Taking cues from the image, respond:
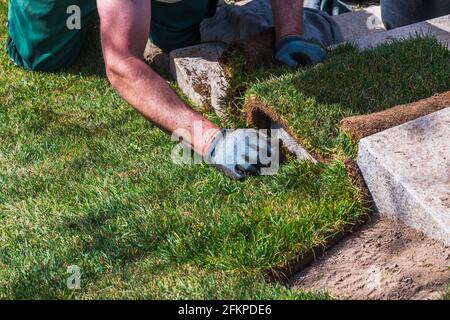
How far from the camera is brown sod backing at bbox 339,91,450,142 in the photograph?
3762 millimetres

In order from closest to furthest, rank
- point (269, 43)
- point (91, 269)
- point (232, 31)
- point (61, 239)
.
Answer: point (91, 269) → point (61, 239) → point (269, 43) → point (232, 31)

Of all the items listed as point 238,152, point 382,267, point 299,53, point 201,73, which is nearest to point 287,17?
point 299,53

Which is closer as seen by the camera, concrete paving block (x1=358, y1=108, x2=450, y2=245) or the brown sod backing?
concrete paving block (x1=358, y1=108, x2=450, y2=245)

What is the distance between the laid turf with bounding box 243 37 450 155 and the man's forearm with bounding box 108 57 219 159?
0.42 metres

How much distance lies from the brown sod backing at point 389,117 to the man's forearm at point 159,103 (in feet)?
1.96

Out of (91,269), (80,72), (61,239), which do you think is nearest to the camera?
(91,269)

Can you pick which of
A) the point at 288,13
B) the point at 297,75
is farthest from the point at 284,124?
the point at 288,13

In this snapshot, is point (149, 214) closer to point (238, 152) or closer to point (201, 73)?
point (238, 152)

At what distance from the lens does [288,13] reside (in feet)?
15.7

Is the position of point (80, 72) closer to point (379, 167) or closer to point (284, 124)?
point (284, 124)

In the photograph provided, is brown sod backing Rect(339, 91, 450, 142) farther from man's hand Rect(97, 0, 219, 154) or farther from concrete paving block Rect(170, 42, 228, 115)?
concrete paving block Rect(170, 42, 228, 115)

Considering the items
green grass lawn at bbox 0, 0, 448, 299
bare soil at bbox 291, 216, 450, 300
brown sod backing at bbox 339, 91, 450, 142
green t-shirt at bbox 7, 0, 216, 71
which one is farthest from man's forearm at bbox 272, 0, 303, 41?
bare soil at bbox 291, 216, 450, 300

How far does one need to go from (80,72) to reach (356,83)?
80.6 inches

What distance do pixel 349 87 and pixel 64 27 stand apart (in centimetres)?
216
